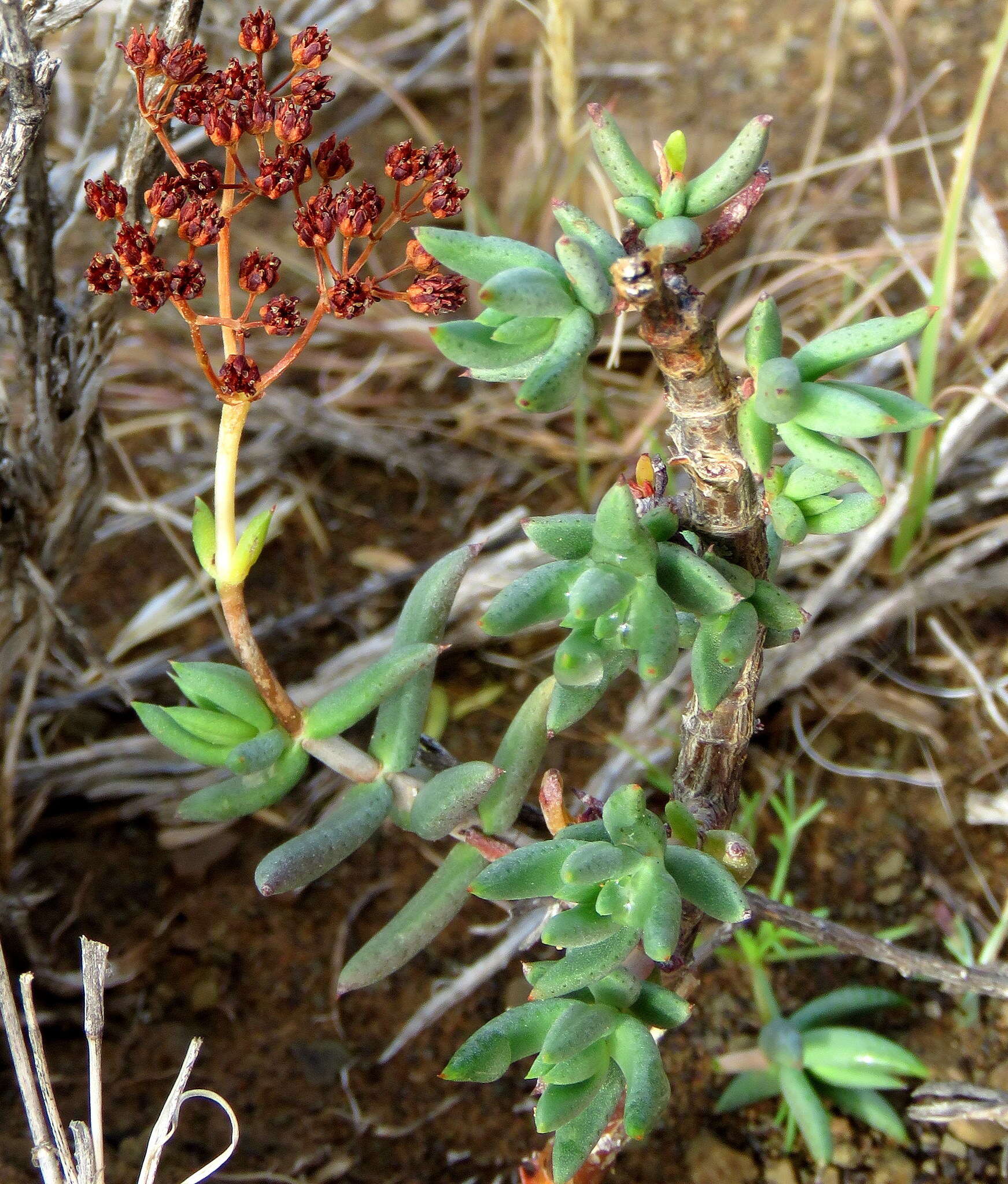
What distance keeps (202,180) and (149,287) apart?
0.35 feet

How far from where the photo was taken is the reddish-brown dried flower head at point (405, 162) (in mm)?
958

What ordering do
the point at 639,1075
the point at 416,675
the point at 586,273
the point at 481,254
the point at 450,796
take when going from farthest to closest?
the point at 416,675 < the point at 450,796 < the point at 639,1075 < the point at 481,254 < the point at 586,273

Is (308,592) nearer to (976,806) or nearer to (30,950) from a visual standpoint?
(30,950)

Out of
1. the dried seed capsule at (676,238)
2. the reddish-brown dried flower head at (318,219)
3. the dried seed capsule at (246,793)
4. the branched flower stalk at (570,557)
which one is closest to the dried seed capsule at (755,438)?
the branched flower stalk at (570,557)

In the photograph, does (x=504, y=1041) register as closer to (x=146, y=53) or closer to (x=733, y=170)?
(x=733, y=170)

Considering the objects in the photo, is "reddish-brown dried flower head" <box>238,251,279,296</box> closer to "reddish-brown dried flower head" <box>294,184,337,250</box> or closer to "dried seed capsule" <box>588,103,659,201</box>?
"reddish-brown dried flower head" <box>294,184,337,250</box>

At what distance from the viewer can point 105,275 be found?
0.98 meters

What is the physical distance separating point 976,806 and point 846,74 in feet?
5.79

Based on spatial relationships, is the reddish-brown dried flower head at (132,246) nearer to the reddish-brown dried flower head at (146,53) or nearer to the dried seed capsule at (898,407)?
the reddish-brown dried flower head at (146,53)

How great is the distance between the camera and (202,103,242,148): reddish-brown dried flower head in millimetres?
935

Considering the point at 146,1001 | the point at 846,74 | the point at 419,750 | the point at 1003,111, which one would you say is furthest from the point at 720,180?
the point at 846,74

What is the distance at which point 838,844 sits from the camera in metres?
1.67

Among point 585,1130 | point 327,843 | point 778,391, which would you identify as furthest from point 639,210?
point 585,1130

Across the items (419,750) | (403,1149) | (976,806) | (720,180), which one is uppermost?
(720,180)
